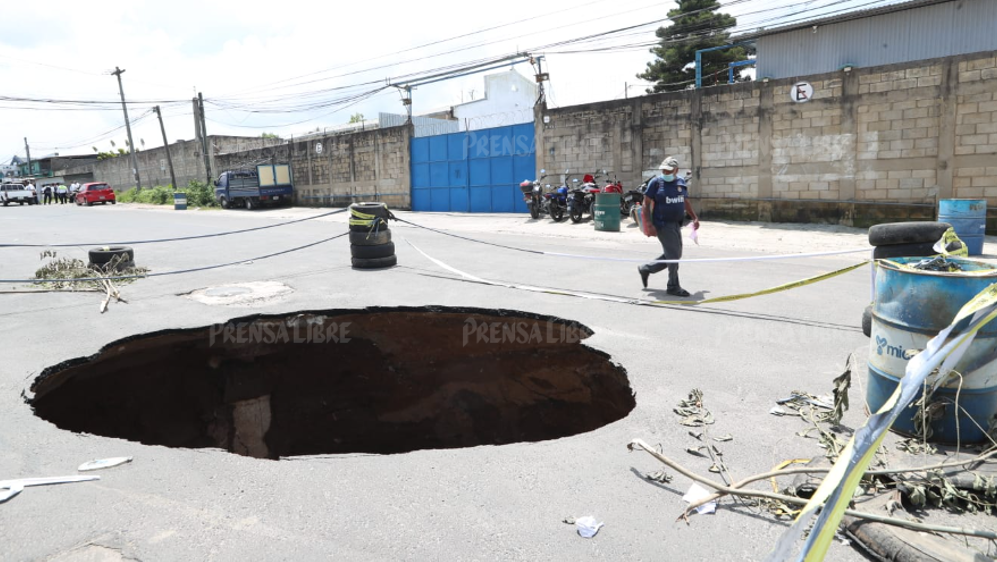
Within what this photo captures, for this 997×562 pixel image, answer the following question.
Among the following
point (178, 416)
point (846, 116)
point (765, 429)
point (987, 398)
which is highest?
point (846, 116)

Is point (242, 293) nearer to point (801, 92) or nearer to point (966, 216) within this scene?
point (966, 216)

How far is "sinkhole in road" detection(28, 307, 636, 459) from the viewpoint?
593 cm

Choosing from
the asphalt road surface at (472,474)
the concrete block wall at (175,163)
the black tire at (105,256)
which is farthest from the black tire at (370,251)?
the concrete block wall at (175,163)

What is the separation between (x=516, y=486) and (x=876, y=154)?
559 inches

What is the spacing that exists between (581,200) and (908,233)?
13.3m

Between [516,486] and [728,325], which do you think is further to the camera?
[728,325]

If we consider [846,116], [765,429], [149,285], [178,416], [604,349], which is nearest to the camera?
[765,429]

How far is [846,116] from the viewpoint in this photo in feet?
46.0

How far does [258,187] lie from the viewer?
99.6ft

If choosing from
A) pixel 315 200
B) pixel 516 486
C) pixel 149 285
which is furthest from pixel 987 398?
pixel 315 200

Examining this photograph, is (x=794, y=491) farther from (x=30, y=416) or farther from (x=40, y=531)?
(x=30, y=416)

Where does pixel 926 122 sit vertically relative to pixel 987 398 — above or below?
above

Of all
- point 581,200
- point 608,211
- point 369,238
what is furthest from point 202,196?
point 369,238

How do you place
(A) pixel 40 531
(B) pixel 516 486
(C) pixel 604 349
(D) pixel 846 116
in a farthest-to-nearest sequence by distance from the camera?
(D) pixel 846 116 → (C) pixel 604 349 → (B) pixel 516 486 → (A) pixel 40 531
